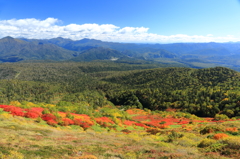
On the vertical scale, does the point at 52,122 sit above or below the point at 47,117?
below

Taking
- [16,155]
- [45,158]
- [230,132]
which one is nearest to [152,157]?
[45,158]

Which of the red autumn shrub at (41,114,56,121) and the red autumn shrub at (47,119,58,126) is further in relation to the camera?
the red autumn shrub at (41,114,56,121)

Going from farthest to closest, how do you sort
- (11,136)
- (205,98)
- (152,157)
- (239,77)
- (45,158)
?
(239,77) → (205,98) → (11,136) → (152,157) → (45,158)

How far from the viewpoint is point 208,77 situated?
5261 inches

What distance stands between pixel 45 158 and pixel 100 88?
17816cm

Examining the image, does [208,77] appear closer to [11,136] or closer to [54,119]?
[54,119]

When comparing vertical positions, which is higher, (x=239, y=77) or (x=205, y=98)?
(x=239, y=77)

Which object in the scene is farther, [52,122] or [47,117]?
[47,117]

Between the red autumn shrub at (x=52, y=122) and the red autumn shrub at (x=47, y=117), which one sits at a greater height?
the red autumn shrub at (x=47, y=117)

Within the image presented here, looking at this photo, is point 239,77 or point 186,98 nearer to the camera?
point 186,98

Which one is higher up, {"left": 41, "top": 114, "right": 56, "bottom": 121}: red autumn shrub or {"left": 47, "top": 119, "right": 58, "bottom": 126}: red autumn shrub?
{"left": 41, "top": 114, "right": 56, "bottom": 121}: red autumn shrub

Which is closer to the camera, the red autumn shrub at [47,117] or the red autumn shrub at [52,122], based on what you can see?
the red autumn shrub at [52,122]

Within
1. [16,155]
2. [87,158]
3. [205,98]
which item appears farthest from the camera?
[205,98]

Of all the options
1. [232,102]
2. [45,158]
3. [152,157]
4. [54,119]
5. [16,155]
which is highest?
[16,155]
